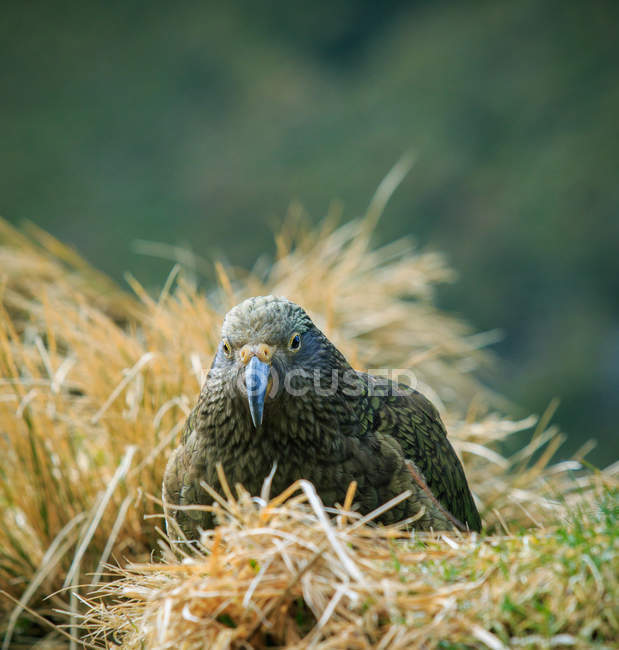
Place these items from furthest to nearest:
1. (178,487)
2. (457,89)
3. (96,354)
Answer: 1. (457,89)
2. (96,354)
3. (178,487)

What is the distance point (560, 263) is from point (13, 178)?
5.58 m

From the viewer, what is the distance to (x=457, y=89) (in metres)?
7.12

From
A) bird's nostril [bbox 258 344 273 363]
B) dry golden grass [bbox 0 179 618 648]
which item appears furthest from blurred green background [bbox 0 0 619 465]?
bird's nostril [bbox 258 344 273 363]

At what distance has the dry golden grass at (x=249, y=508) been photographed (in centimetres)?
132

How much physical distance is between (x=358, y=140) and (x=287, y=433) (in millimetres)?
5841

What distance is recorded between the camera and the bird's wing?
6.80 feet

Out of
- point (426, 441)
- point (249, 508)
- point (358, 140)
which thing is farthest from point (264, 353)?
point (358, 140)

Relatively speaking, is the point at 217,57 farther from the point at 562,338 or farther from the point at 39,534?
the point at 39,534

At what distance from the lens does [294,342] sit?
1.91 m

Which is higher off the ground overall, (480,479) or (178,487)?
(480,479)

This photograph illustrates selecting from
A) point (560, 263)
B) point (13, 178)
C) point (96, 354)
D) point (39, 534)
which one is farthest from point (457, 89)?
point (39, 534)

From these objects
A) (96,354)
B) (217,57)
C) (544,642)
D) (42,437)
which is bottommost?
(544,642)

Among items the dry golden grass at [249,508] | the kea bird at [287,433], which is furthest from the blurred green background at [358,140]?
the kea bird at [287,433]

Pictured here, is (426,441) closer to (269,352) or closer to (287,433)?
(287,433)
